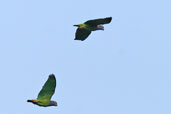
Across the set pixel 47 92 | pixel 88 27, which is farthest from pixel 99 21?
pixel 47 92

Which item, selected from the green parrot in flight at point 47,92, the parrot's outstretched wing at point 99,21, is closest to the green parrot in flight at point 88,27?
the parrot's outstretched wing at point 99,21

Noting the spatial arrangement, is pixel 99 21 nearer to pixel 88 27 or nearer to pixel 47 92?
pixel 88 27

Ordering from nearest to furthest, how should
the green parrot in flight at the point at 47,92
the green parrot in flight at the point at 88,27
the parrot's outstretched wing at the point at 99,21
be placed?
1. the green parrot in flight at the point at 47,92
2. the parrot's outstretched wing at the point at 99,21
3. the green parrot in flight at the point at 88,27

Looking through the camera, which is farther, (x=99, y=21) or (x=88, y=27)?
(x=88, y=27)

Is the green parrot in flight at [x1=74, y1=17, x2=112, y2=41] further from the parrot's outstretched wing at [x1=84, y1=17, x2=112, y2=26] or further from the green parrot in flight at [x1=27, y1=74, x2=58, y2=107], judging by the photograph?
the green parrot in flight at [x1=27, y1=74, x2=58, y2=107]

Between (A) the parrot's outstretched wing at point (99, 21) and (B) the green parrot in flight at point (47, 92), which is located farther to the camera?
(A) the parrot's outstretched wing at point (99, 21)

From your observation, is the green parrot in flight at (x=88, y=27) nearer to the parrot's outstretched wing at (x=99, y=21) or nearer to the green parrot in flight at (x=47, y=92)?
the parrot's outstretched wing at (x=99, y=21)

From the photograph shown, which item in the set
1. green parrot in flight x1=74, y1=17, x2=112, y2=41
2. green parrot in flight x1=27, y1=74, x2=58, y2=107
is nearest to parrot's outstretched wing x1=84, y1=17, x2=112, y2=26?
green parrot in flight x1=74, y1=17, x2=112, y2=41

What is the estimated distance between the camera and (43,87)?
196 feet

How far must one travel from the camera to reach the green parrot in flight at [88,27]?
63506 millimetres

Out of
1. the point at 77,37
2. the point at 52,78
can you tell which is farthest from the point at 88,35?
the point at 52,78

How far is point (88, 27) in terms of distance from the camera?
6544 cm

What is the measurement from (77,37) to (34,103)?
10418 mm

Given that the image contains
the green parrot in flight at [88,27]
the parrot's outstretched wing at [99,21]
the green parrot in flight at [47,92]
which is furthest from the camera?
the green parrot in flight at [88,27]
